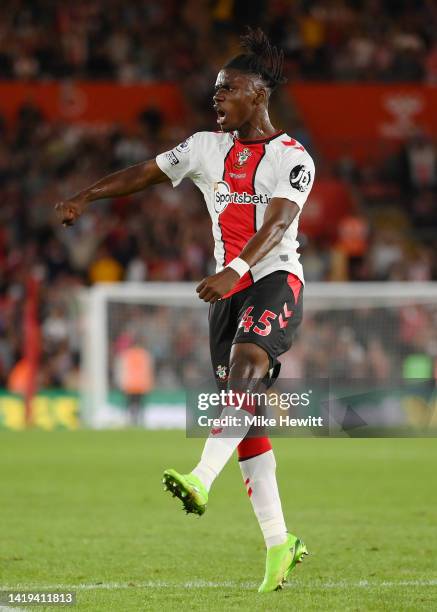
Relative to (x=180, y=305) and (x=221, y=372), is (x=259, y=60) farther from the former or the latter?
(x=180, y=305)

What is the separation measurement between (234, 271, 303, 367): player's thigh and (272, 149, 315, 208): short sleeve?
15.9 inches

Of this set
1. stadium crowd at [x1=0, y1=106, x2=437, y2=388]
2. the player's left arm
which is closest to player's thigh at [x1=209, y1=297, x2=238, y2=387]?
the player's left arm

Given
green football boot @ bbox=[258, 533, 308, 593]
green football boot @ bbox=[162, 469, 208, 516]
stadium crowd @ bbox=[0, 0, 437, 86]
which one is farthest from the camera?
stadium crowd @ bbox=[0, 0, 437, 86]

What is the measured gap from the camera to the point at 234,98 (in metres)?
6.30

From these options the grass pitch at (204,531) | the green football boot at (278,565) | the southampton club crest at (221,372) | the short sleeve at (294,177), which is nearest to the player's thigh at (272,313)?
the southampton club crest at (221,372)

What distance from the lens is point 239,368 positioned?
597cm

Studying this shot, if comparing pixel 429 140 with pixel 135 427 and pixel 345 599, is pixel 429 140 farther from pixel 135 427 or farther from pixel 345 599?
pixel 345 599

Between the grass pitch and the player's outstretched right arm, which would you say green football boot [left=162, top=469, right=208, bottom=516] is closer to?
the grass pitch

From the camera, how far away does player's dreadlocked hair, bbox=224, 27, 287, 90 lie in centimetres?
636

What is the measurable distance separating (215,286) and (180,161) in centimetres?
115

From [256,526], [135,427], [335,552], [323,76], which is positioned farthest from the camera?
[323,76]

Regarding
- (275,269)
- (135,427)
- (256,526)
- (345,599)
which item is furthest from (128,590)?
(135,427)

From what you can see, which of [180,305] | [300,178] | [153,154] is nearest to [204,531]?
[300,178]

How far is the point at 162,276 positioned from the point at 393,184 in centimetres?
511
